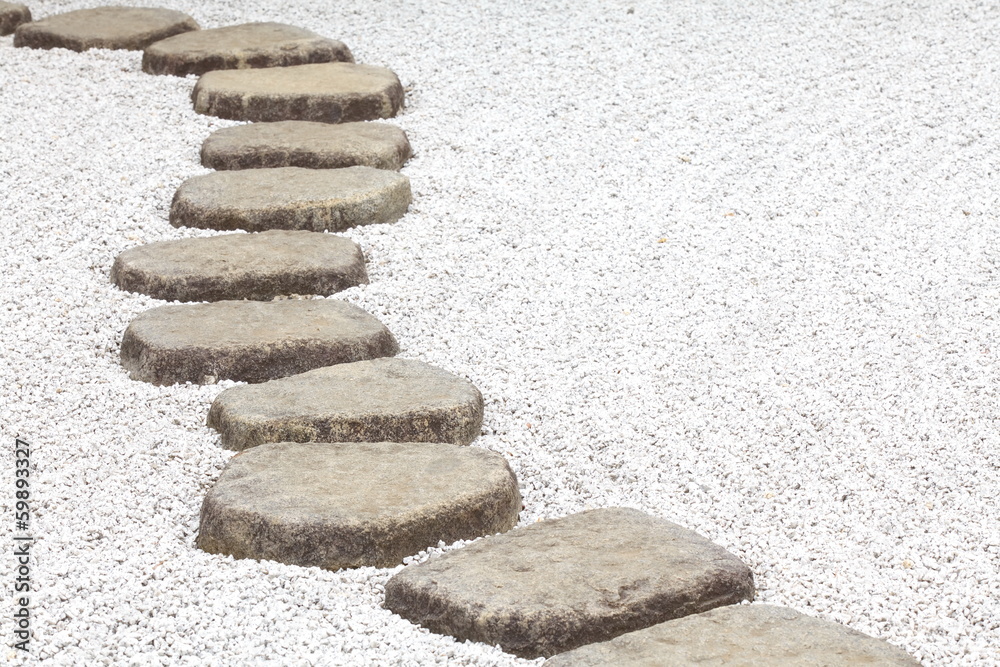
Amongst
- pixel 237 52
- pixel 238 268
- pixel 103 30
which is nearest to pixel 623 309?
pixel 238 268

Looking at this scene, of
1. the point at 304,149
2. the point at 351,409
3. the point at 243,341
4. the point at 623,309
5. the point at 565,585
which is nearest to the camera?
the point at 565,585

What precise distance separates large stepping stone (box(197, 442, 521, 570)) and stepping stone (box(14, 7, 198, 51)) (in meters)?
2.90

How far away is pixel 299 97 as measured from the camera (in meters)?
3.87

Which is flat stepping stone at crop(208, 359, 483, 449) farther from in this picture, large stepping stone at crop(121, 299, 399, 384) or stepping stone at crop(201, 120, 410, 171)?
Result: stepping stone at crop(201, 120, 410, 171)

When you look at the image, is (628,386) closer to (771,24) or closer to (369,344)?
(369,344)

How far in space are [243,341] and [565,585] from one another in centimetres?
103

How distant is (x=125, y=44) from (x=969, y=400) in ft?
11.2

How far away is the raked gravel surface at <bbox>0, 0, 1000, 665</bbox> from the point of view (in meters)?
1.89

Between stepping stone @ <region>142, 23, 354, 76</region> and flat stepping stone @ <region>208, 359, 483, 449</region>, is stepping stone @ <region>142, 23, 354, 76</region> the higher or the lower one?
the higher one

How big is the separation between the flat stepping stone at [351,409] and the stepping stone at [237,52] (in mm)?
2198

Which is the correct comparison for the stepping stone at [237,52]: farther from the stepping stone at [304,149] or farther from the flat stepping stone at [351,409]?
the flat stepping stone at [351,409]

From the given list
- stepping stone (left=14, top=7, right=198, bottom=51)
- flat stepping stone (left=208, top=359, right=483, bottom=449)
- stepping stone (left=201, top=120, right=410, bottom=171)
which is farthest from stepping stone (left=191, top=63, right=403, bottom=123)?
flat stepping stone (left=208, top=359, right=483, bottom=449)

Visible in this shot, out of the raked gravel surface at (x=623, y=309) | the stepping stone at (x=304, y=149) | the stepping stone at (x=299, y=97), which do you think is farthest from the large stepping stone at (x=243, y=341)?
the stepping stone at (x=299, y=97)

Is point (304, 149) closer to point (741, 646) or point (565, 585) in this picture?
point (565, 585)
